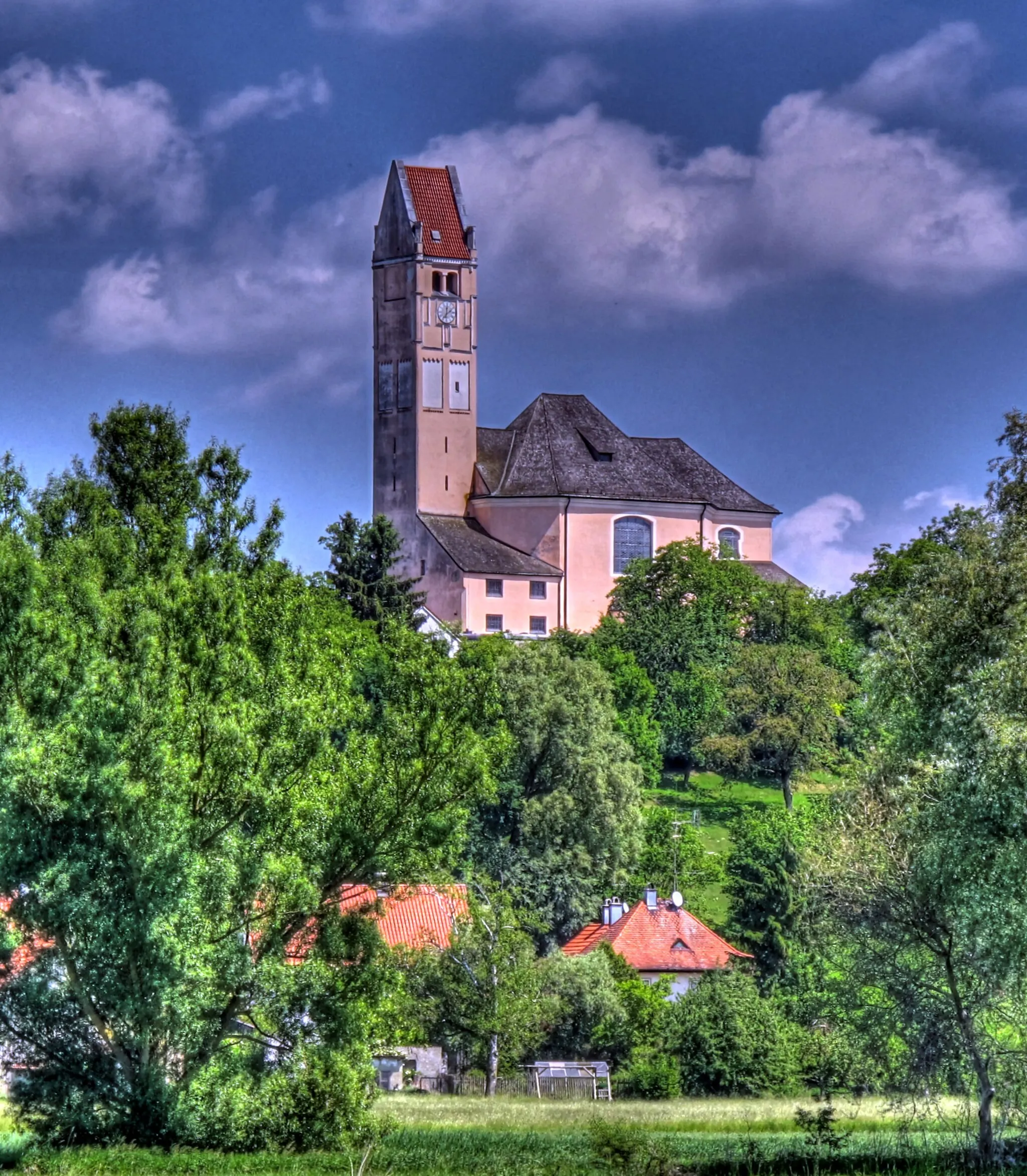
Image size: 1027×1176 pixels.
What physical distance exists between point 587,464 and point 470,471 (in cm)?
572

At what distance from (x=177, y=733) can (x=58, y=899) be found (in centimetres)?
270

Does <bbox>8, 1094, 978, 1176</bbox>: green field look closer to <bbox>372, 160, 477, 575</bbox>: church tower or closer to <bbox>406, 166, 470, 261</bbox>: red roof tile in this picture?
<bbox>372, 160, 477, 575</bbox>: church tower

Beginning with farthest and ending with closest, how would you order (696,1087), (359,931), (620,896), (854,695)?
(854,695) → (620,896) → (696,1087) → (359,931)

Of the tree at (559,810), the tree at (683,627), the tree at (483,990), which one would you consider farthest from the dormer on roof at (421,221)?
the tree at (483,990)

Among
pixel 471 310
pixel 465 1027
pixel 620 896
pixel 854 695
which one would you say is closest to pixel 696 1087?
pixel 465 1027

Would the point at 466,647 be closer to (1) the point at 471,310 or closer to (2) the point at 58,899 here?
(1) the point at 471,310

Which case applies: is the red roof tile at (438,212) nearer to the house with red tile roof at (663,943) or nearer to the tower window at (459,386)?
the tower window at (459,386)

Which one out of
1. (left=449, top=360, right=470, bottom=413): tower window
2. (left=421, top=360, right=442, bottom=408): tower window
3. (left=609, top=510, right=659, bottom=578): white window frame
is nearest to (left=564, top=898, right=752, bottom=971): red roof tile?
(left=609, top=510, right=659, bottom=578): white window frame

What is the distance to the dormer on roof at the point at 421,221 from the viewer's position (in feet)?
317

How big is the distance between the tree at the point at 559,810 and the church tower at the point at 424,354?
109 ft

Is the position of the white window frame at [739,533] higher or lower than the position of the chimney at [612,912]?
higher

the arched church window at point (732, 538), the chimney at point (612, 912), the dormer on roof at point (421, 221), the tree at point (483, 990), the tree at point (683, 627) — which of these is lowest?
the tree at point (483, 990)

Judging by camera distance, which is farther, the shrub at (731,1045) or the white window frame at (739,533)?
the white window frame at (739,533)

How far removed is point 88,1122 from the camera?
1067 inches
